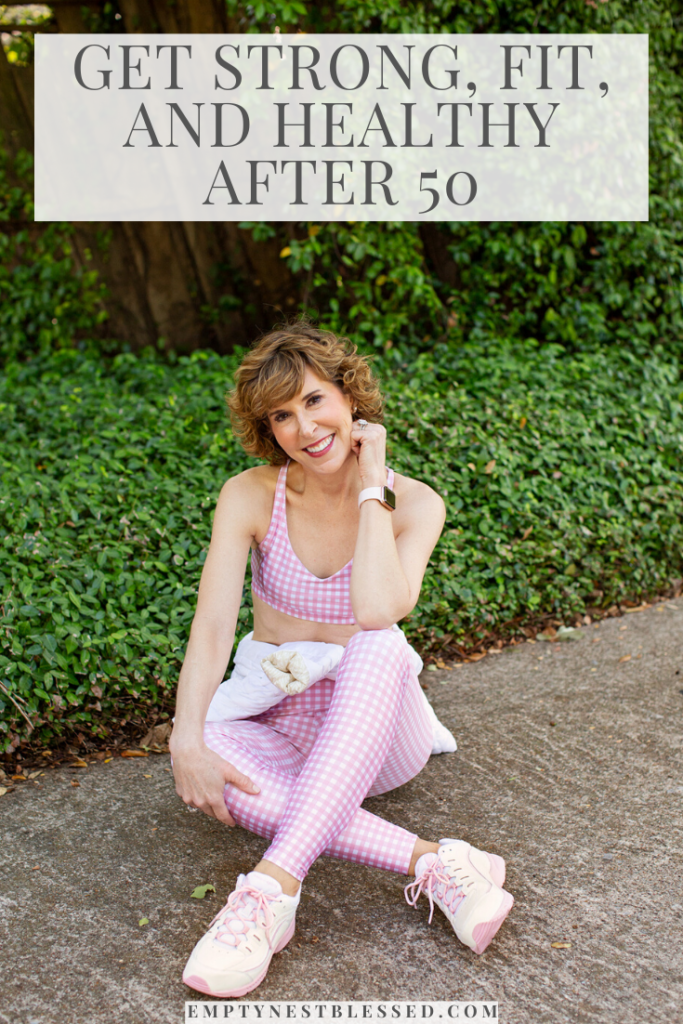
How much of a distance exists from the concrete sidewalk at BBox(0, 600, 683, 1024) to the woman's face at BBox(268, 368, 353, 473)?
3.17 feet

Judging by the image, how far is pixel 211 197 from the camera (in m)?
5.47

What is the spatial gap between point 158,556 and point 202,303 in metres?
3.20

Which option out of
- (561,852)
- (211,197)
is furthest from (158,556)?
(211,197)

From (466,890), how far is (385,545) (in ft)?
2.42

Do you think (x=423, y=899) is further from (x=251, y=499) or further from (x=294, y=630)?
(x=251, y=499)

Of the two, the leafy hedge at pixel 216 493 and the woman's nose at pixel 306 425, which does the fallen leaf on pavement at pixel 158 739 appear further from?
the woman's nose at pixel 306 425

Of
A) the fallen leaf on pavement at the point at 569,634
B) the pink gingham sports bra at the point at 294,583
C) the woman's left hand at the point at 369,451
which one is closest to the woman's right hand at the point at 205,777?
the pink gingham sports bra at the point at 294,583

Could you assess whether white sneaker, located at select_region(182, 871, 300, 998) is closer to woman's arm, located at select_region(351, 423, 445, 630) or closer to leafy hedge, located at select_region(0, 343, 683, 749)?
woman's arm, located at select_region(351, 423, 445, 630)

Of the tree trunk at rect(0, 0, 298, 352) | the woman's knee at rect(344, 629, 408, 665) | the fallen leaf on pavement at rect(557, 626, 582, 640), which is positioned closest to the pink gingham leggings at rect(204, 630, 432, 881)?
the woman's knee at rect(344, 629, 408, 665)

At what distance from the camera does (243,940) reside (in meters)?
1.62

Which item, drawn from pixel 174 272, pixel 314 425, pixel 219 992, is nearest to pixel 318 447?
pixel 314 425

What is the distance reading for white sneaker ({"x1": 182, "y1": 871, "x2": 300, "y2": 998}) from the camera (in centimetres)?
159

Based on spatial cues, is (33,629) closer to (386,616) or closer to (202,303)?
(386,616)

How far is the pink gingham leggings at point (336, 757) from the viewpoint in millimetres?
1711
